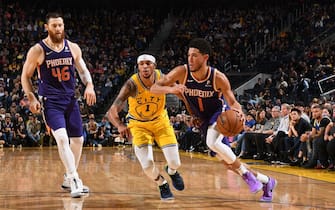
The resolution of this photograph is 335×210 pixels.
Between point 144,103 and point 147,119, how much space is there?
179 mm

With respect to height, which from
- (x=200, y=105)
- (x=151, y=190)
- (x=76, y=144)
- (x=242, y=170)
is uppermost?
(x=200, y=105)

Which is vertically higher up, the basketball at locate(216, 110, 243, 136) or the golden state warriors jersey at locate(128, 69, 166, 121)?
the golden state warriors jersey at locate(128, 69, 166, 121)

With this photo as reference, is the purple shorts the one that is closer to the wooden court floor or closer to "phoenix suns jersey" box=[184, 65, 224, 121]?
the wooden court floor

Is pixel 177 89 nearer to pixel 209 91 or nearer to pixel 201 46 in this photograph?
pixel 209 91

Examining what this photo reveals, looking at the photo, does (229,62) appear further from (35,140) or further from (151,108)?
(151,108)

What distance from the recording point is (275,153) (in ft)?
35.9

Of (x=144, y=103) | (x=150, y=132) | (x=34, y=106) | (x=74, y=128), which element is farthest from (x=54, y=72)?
(x=150, y=132)

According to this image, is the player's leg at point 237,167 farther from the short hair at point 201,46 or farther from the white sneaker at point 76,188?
the white sneaker at point 76,188

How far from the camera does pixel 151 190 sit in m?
6.74

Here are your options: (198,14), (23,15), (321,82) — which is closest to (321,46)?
(321,82)

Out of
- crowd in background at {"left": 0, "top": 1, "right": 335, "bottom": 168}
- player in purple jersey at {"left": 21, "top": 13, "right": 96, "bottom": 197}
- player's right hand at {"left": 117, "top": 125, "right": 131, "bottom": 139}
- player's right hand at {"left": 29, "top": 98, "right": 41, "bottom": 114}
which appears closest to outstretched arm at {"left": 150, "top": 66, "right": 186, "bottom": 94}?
player's right hand at {"left": 117, "top": 125, "right": 131, "bottom": 139}

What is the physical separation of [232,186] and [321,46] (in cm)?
1393

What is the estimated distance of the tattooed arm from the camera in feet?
19.4

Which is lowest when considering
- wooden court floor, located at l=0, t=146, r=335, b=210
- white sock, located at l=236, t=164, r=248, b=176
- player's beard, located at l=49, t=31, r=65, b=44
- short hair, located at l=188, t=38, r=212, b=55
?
wooden court floor, located at l=0, t=146, r=335, b=210
